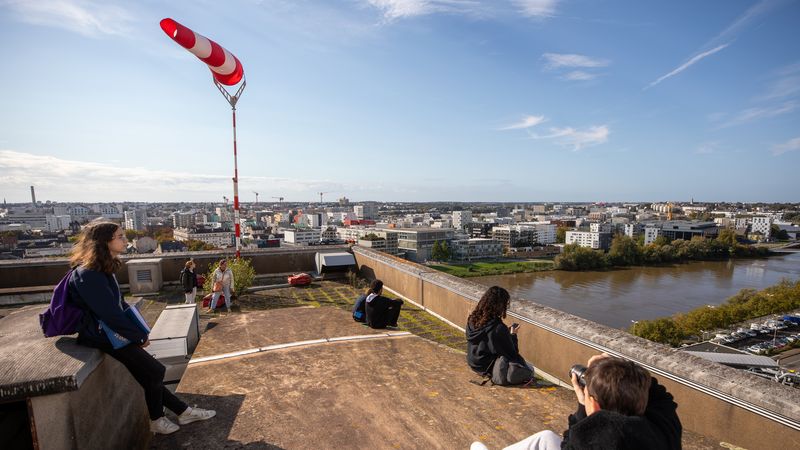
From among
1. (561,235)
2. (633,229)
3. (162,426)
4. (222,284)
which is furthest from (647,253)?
(162,426)

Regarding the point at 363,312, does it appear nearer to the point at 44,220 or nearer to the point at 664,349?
the point at 664,349

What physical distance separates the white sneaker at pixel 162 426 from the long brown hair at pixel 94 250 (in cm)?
103

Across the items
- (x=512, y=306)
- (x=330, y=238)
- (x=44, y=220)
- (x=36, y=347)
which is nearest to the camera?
(x=36, y=347)

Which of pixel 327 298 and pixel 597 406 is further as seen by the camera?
pixel 327 298

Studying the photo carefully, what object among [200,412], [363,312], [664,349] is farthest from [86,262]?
[664,349]

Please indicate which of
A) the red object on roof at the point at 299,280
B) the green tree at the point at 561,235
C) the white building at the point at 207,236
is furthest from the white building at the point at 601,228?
the red object on roof at the point at 299,280

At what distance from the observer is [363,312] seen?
5039 millimetres

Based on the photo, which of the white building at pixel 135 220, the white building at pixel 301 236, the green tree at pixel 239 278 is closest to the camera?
the green tree at pixel 239 278

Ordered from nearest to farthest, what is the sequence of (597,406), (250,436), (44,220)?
(597,406)
(250,436)
(44,220)

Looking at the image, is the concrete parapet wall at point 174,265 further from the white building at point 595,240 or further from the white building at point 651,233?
the white building at point 651,233

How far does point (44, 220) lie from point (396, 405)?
513 ft

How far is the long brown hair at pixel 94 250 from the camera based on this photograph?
2.19 m

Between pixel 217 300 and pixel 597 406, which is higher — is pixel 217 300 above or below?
below

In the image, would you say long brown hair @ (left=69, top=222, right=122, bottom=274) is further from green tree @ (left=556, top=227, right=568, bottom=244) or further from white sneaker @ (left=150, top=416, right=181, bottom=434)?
green tree @ (left=556, top=227, right=568, bottom=244)
